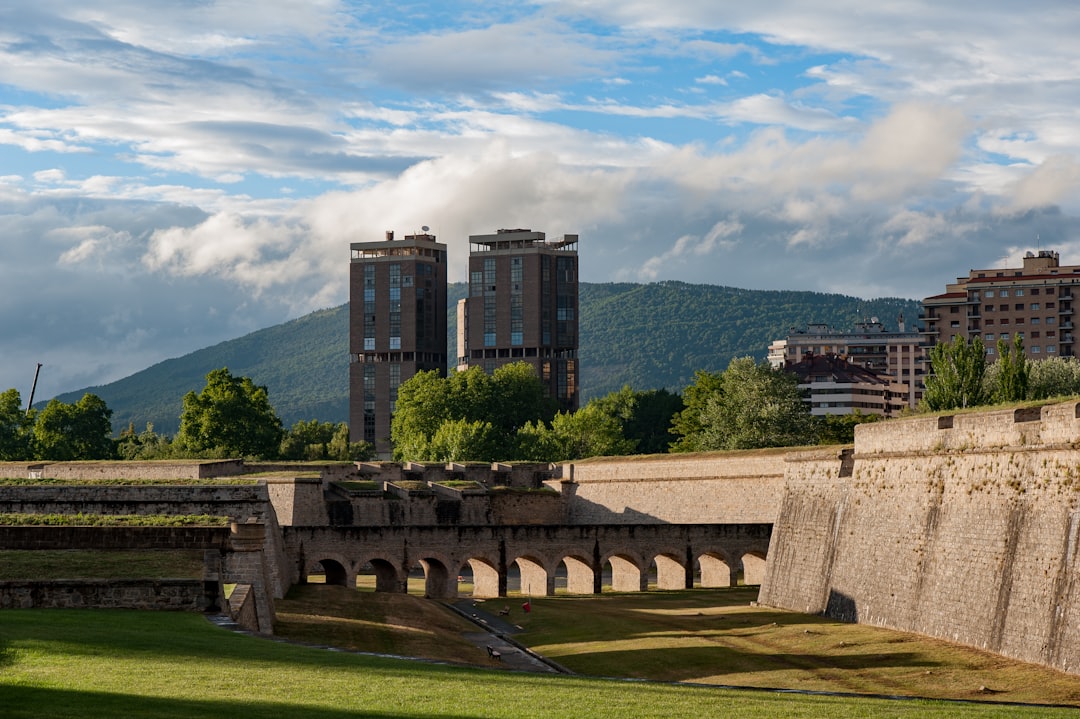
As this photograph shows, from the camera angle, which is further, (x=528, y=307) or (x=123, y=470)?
(x=528, y=307)

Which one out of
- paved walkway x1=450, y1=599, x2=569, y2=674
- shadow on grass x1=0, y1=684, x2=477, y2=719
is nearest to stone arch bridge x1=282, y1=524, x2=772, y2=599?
paved walkway x1=450, y1=599, x2=569, y2=674

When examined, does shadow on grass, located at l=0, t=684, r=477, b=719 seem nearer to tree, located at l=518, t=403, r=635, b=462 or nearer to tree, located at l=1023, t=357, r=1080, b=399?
tree, located at l=1023, t=357, r=1080, b=399

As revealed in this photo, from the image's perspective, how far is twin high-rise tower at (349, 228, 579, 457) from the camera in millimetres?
166250

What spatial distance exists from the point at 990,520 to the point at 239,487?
91.9 feet

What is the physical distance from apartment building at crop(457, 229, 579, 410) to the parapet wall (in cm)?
10324

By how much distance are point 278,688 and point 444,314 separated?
158 metres

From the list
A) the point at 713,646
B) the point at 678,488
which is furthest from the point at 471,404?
the point at 713,646

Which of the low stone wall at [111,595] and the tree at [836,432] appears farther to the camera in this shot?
the tree at [836,432]

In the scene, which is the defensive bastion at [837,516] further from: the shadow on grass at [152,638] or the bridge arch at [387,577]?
the shadow on grass at [152,638]

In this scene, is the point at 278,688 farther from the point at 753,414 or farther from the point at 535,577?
the point at 753,414

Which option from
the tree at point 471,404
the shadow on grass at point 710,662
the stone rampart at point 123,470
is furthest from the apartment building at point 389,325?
the shadow on grass at point 710,662

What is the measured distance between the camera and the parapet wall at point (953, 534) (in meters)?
40.0

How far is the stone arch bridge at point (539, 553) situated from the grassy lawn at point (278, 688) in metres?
44.0

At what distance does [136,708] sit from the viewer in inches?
771
